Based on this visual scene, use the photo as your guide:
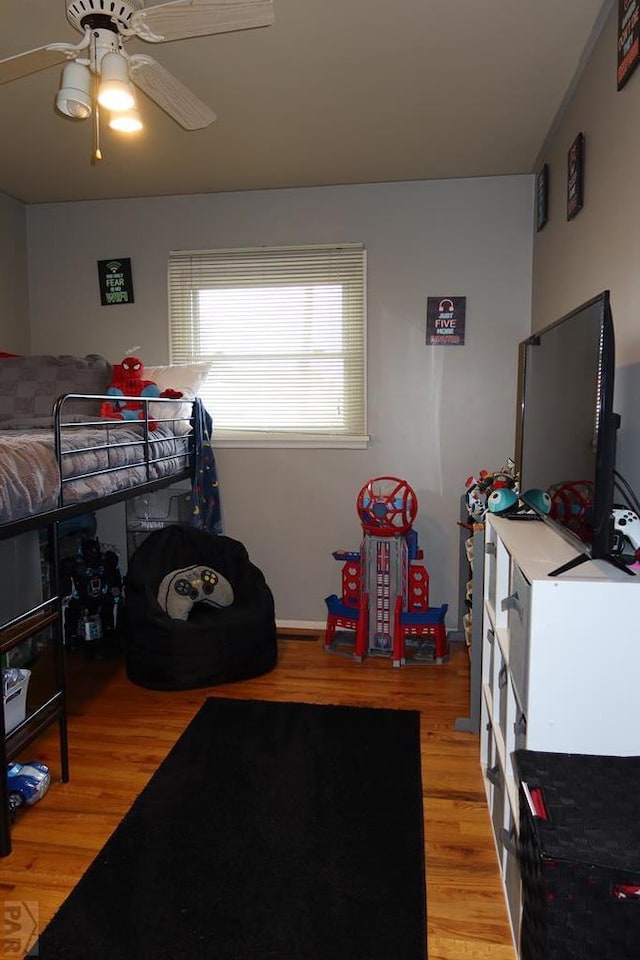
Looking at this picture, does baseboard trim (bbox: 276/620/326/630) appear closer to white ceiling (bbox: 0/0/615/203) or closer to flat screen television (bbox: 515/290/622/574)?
flat screen television (bbox: 515/290/622/574)

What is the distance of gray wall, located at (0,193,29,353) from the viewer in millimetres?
3605

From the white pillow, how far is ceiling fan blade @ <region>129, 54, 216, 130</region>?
1483 millimetres

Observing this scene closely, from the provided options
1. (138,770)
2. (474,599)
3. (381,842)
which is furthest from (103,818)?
(474,599)

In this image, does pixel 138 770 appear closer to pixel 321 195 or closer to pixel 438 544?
pixel 438 544

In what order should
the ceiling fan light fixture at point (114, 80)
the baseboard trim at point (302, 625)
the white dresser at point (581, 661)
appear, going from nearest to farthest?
1. the white dresser at point (581, 661)
2. the ceiling fan light fixture at point (114, 80)
3. the baseboard trim at point (302, 625)

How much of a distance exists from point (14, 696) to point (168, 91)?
1.87m

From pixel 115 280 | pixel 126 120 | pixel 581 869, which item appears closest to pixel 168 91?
pixel 126 120

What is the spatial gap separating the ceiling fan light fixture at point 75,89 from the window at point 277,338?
1904 millimetres

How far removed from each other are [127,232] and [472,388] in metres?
2.15

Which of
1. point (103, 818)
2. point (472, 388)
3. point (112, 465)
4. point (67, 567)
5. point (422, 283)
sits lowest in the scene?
point (103, 818)

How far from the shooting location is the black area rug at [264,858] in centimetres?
151

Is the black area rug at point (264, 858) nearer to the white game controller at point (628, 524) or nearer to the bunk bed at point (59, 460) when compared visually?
the bunk bed at point (59, 460)

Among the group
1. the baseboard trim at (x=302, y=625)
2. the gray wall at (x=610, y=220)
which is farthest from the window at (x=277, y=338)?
the gray wall at (x=610, y=220)

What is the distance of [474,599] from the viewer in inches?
95.0
